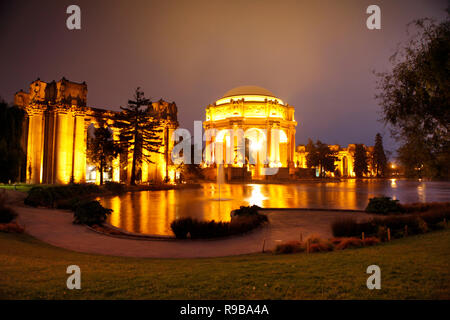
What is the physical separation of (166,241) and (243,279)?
504 centimetres

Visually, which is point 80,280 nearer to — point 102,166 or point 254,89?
point 102,166

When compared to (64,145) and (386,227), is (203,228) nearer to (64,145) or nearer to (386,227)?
(386,227)

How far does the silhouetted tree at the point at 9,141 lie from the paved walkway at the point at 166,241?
7553 millimetres

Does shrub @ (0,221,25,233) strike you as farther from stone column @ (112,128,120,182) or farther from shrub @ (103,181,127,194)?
stone column @ (112,128,120,182)

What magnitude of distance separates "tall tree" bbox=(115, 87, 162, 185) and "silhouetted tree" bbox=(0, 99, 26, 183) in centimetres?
1333

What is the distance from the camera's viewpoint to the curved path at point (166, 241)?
8.31 m

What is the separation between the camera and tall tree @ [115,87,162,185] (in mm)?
34594

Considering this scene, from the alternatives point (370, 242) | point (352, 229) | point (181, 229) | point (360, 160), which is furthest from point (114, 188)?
point (360, 160)

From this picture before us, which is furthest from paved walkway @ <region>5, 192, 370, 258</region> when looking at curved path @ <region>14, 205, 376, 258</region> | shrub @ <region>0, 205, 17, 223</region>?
shrub @ <region>0, 205, 17, 223</region>

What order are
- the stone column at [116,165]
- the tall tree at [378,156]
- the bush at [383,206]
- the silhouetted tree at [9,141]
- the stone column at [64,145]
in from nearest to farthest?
1. the bush at [383,206]
2. the silhouetted tree at [9,141]
3. the stone column at [64,145]
4. the stone column at [116,165]
5. the tall tree at [378,156]

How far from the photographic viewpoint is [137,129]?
35094 millimetres

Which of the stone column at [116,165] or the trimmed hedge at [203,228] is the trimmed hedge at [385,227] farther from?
the stone column at [116,165]

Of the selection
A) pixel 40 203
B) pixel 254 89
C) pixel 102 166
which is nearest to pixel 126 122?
pixel 102 166

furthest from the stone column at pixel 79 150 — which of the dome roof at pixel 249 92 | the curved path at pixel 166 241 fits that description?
the dome roof at pixel 249 92
